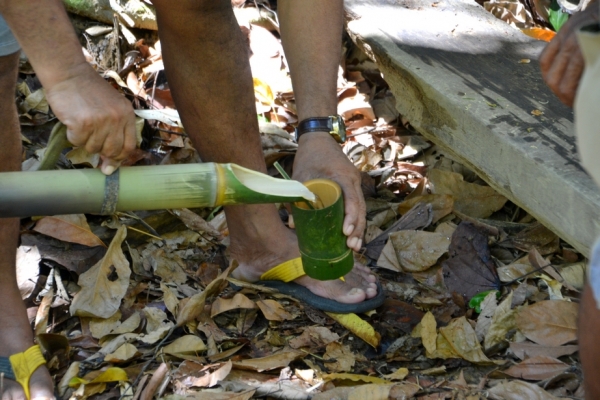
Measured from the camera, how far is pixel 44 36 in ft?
5.00

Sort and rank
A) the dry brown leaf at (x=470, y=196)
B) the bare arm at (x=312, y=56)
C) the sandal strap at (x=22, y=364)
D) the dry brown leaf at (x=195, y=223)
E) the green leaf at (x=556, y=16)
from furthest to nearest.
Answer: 1. the green leaf at (x=556, y=16)
2. the dry brown leaf at (x=470, y=196)
3. the dry brown leaf at (x=195, y=223)
4. the bare arm at (x=312, y=56)
5. the sandal strap at (x=22, y=364)

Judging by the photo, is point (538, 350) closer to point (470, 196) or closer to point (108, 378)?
point (470, 196)

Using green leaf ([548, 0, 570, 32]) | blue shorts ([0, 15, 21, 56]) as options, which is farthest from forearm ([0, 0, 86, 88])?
green leaf ([548, 0, 570, 32])

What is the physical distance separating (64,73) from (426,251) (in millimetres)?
1438

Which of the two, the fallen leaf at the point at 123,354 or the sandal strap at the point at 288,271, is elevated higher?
the sandal strap at the point at 288,271

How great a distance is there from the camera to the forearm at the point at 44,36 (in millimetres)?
1518

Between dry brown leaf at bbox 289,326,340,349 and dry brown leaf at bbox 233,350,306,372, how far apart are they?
6 centimetres

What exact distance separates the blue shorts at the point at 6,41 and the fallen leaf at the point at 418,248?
4.56 ft

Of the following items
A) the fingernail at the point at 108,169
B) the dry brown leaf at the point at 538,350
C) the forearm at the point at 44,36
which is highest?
the forearm at the point at 44,36

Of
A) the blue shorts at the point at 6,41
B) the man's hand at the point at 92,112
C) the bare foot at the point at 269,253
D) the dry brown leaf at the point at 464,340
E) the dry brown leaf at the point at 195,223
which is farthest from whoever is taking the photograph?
the dry brown leaf at the point at 195,223

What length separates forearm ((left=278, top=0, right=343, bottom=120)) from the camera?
2.23 metres

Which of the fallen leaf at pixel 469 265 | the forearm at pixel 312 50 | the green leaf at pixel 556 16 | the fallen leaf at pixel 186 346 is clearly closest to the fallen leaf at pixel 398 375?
the fallen leaf at pixel 469 265

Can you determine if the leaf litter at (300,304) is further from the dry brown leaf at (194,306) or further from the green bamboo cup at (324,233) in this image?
the green bamboo cup at (324,233)

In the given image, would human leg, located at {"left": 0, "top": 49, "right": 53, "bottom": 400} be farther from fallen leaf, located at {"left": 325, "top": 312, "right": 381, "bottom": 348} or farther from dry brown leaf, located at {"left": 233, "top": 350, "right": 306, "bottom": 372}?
fallen leaf, located at {"left": 325, "top": 312, "right": 381, "bottom": 348}
